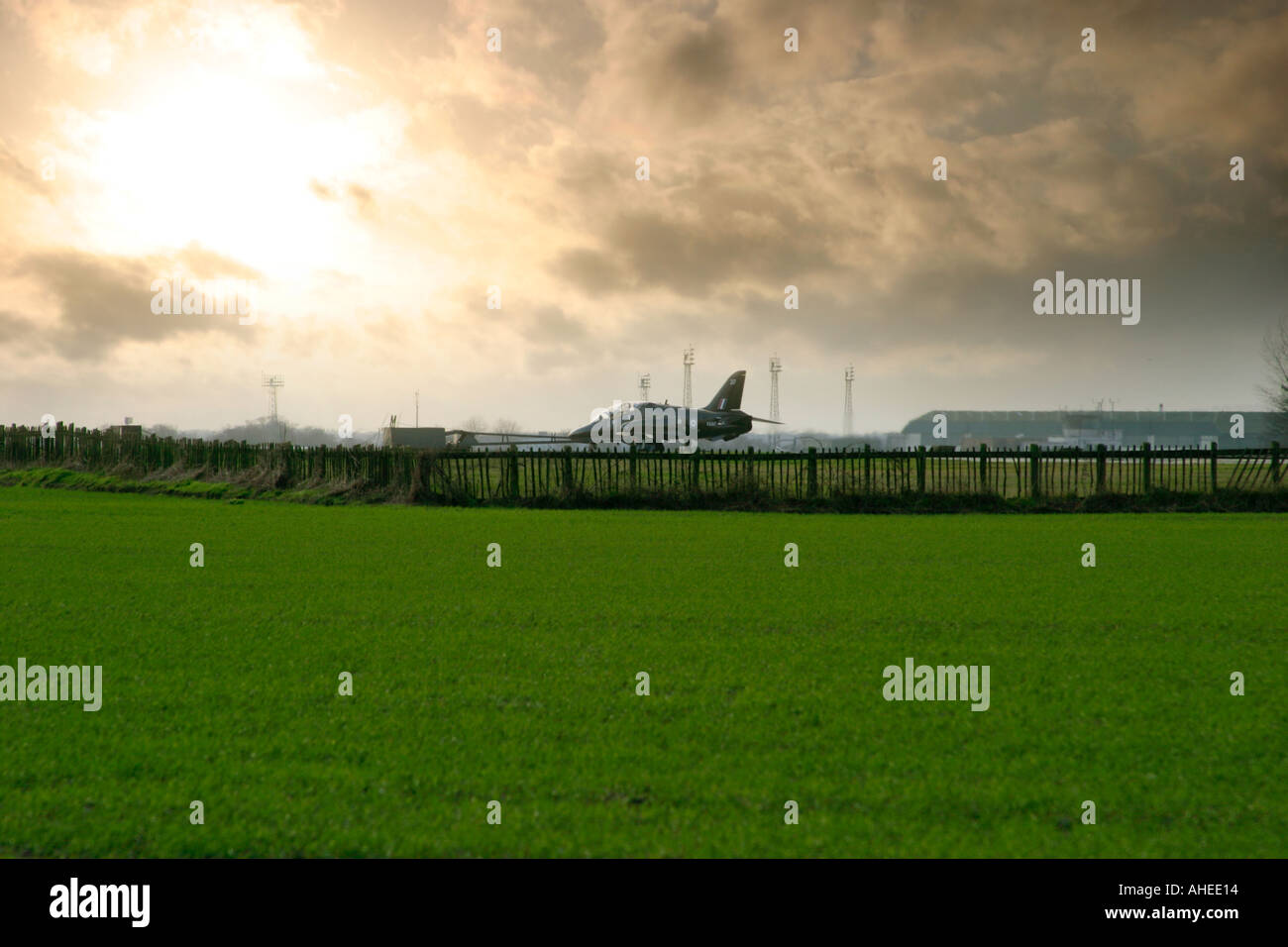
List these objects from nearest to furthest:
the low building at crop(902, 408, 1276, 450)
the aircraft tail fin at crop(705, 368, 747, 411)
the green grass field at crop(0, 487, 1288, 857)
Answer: the green grass field at crop(0, 487, 1288, 857)
the aircraft tail fin at crop(705, 368, 747, 411)
the low building at crop(902, 408, 1276, 450)

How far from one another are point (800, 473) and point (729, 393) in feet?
101

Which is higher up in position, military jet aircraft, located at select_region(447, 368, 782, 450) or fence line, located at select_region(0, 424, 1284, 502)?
military jet aircraft, located at select_region(447, 368, 782, 450)

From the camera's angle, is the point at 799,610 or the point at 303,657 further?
the point at 799,610

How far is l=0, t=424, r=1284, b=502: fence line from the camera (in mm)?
22875

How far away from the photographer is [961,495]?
22.3 meters

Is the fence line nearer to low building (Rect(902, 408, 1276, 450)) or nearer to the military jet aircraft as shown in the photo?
the military jet aircraft

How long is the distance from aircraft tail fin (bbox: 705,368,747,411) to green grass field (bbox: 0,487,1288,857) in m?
42.6

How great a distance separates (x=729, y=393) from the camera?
5359 cm

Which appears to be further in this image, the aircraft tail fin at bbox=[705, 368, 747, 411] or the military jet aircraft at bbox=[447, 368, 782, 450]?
the aircraft tail fin at bbox=[705, 368, 747, 411]

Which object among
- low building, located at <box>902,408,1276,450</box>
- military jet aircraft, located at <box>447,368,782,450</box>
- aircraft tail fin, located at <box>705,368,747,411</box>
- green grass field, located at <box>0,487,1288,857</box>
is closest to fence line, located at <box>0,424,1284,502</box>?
green grass field, located at <box>0,487,1288,857</box>

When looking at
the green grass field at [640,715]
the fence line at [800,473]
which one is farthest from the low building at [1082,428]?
the green grass field at [640,715]
